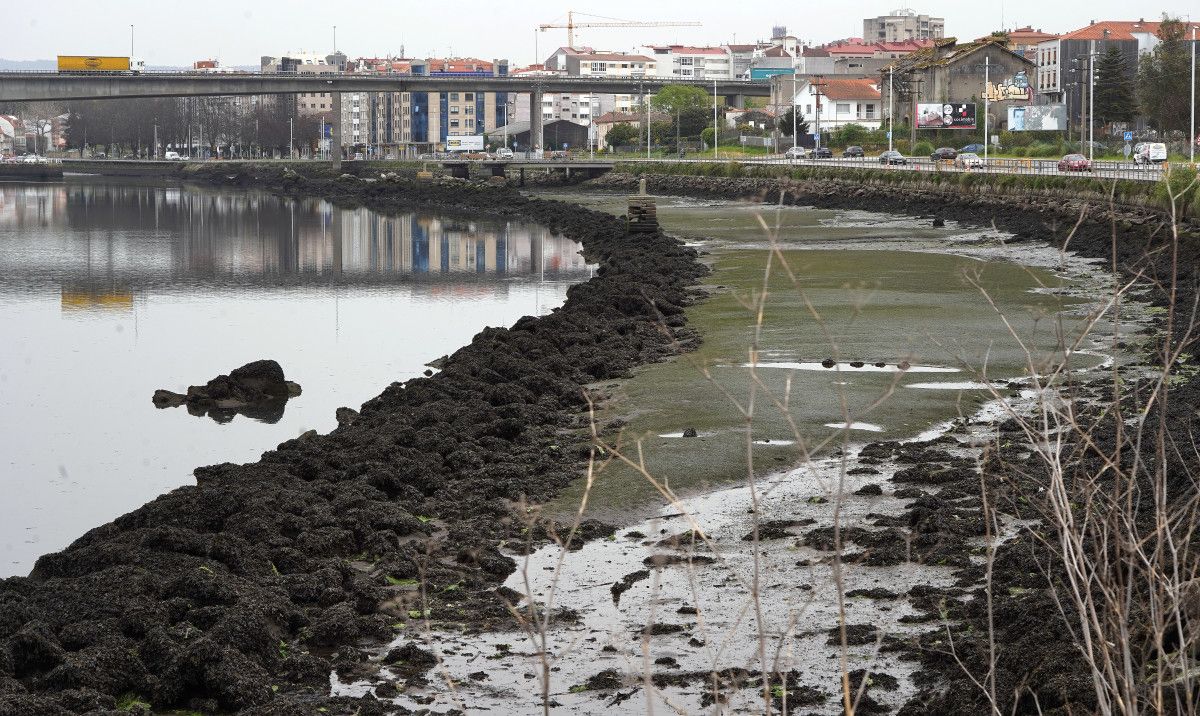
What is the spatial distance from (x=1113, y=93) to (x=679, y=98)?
5574 cm

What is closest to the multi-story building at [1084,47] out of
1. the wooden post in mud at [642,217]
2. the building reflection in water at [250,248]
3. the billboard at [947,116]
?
the billboard at [947,116]

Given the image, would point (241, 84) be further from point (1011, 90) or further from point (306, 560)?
point (306, 560)

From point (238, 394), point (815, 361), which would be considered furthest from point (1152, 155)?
point (238, 394)

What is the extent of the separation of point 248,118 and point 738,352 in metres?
162

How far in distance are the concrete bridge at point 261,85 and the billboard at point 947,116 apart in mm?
36855

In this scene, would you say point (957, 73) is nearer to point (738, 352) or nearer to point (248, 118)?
point (738, 352)

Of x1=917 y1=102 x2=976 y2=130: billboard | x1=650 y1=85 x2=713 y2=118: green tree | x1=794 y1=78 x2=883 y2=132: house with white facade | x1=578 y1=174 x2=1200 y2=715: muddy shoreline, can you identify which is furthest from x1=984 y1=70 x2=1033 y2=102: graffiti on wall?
x1=578 y1=174 x2=1200 y2=715: muddy shoreline

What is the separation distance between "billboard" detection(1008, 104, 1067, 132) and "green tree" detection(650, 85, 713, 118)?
1934 inches

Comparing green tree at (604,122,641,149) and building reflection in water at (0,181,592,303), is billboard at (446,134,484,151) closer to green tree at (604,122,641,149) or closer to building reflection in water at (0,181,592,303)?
green tree at (604,122,641,149)

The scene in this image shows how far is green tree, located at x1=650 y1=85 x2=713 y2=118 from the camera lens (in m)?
129

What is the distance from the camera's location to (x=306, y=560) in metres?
11.1

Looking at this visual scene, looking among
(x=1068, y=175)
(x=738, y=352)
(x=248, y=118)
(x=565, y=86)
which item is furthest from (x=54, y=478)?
(x=248, y=118)

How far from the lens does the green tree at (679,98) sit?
129 m

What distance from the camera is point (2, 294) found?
3634 cm
